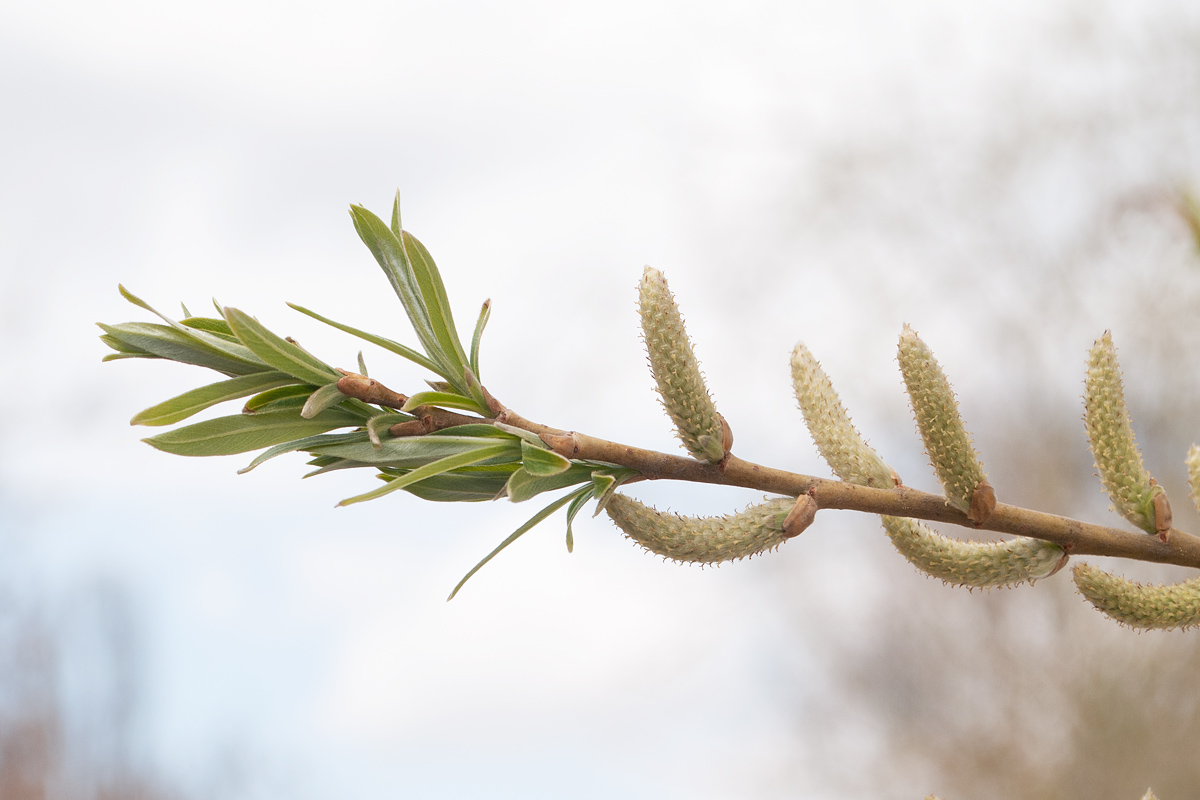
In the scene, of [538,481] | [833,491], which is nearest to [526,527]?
[538,481]

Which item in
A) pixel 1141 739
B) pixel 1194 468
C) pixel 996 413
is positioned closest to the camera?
pixel 1194 468

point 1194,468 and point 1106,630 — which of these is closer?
point 1194,468

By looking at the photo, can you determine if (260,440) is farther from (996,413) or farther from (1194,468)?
(996,413)

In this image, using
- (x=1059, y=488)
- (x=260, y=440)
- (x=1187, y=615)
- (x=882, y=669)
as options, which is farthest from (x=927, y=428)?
(x=1059, y=488)

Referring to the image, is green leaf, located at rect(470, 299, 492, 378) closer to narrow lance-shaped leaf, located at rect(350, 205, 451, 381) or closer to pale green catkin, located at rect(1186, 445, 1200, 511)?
narrow lance-shaped leaf, located at rect(350, 205, 451, 381)

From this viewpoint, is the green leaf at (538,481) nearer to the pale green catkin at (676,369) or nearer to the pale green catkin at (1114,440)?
the pale green catkin at (676,369)

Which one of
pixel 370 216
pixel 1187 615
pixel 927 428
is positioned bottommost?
pixel 1187 615

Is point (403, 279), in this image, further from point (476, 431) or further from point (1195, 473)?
point (1195, 473)
